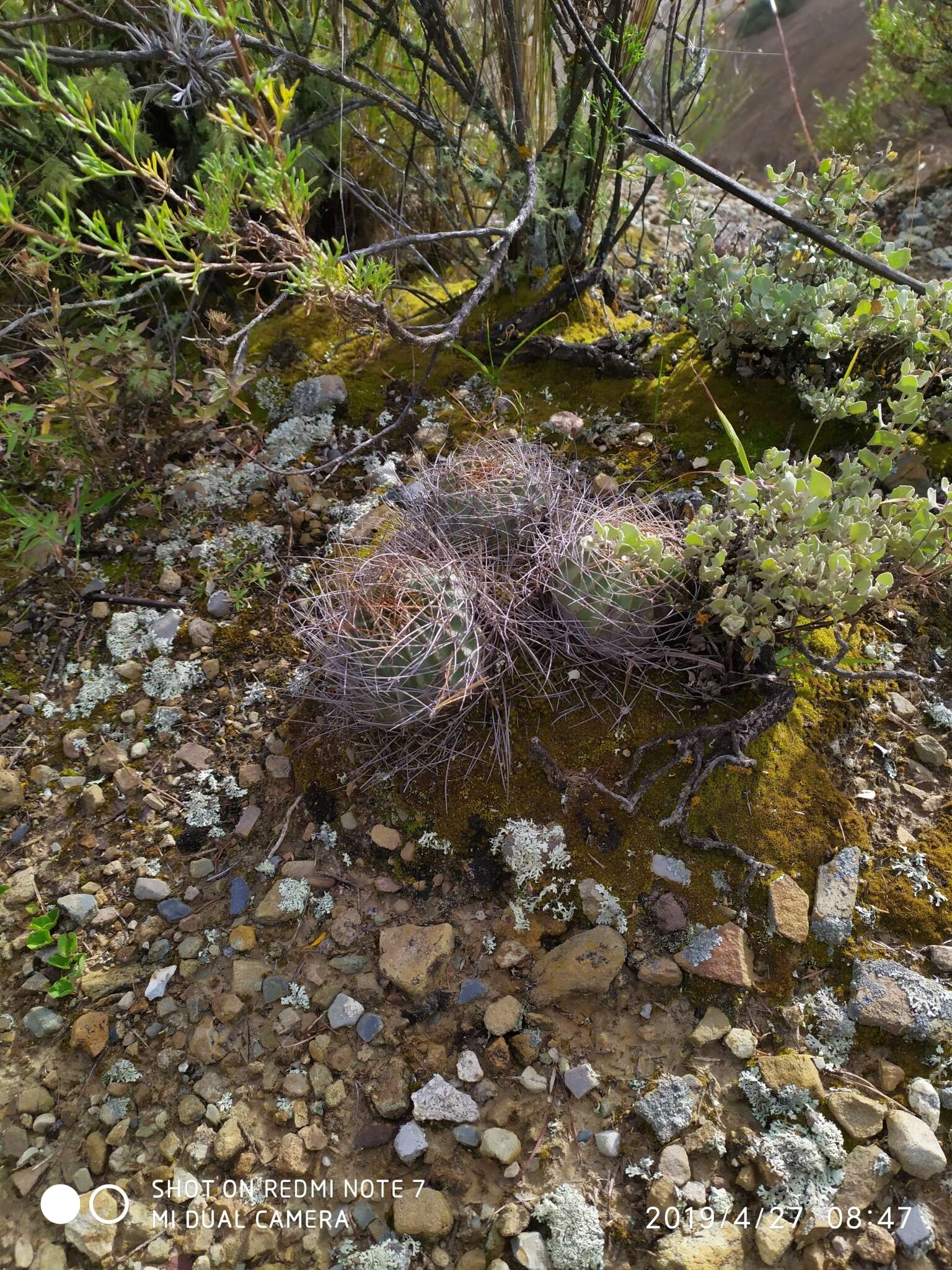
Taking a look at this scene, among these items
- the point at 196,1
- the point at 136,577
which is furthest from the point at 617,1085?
the point at 196,1

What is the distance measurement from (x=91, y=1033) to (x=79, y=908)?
0.30m

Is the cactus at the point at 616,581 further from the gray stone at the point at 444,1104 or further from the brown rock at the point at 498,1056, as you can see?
the gray stone at the point at 444,1104

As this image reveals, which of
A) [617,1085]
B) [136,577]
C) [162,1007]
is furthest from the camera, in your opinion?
[136,577]

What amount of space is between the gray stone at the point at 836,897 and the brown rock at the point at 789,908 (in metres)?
0.03

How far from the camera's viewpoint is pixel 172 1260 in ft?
5.32

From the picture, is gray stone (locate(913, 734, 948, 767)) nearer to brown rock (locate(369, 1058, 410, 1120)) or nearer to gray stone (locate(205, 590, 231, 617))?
brown rock (locate(369, 1058, 410, 1120))

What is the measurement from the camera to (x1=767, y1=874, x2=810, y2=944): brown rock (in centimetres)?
181

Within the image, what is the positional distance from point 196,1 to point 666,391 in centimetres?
178

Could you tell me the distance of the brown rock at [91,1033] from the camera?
1.85 m

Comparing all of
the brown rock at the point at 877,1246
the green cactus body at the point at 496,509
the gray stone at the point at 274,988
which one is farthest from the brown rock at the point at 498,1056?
the green cactus body at the point at 496,509

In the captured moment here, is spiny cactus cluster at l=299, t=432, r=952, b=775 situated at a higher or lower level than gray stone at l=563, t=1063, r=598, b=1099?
higher

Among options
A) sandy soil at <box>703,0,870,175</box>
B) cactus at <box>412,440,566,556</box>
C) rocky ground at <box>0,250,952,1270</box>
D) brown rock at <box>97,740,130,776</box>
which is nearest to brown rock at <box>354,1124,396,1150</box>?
rocky ground at <box>0,250,952,1270</box>

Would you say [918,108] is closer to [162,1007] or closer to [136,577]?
[136,577]

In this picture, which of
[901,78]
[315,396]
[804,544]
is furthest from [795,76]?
[804,544]
